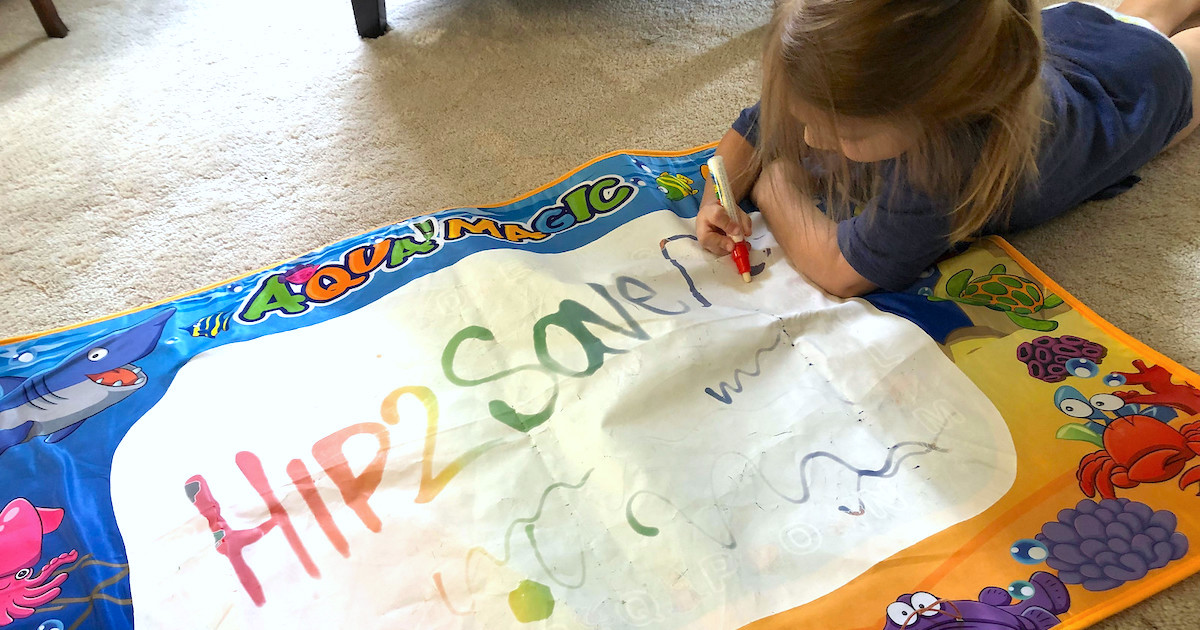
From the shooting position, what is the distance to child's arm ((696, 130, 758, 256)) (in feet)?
2.99

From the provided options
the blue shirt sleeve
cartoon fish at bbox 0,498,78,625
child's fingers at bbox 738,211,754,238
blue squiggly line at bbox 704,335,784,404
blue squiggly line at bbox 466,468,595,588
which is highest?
the blue shirt sleeve

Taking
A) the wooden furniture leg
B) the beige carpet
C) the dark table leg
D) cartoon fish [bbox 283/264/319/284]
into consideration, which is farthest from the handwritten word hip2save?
the wooden furniture leg

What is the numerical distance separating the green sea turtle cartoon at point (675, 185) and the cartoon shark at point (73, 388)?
2.14 feet

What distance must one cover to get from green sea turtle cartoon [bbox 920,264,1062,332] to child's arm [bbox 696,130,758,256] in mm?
233

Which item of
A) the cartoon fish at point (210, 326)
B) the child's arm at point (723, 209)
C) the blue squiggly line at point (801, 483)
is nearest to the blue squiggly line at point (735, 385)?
the blue squiggly line at point (801, 483)

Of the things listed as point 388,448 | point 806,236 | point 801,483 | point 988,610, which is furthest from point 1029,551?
point 388,448

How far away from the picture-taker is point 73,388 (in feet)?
2.61

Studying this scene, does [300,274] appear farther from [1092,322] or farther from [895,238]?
[1092,322]

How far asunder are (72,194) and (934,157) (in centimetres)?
118

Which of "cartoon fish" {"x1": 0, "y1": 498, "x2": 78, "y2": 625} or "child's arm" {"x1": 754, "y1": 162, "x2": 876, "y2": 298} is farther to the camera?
"child's arm" {"x1": 754, "y1": 162, "x2": 876, "y2": 298}

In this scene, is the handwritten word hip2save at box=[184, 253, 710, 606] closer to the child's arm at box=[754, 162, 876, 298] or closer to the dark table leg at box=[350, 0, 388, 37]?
the child's arm at box=[754, 162, 876, 298]

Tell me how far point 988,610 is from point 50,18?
1746 mm

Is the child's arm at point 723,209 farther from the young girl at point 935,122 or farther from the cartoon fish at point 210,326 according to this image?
the cartoon fish at point 210,326

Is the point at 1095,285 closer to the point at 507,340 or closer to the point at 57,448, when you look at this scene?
the point at 507,340
